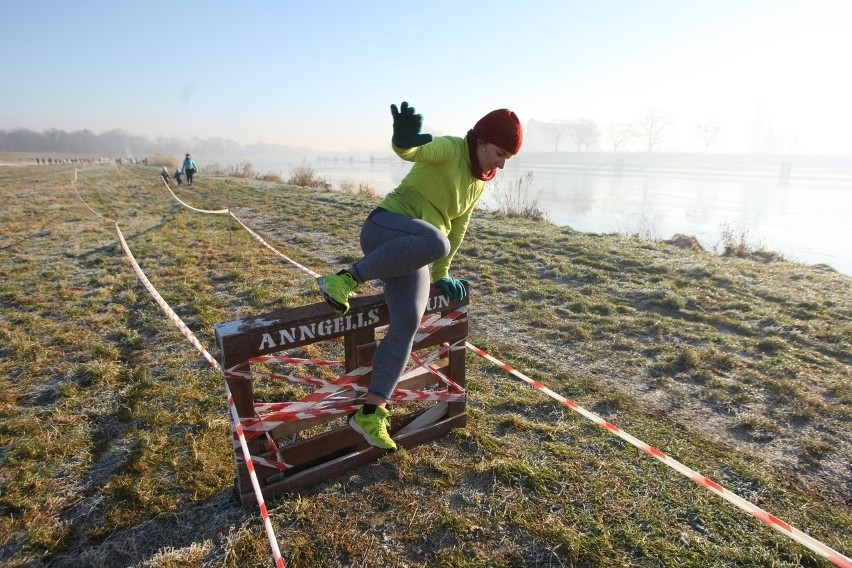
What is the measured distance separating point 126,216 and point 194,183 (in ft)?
39.2

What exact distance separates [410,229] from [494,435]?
184cm

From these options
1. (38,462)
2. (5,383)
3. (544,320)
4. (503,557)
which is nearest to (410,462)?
(503,557)

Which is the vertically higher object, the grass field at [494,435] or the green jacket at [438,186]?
the green jacket at [438,186]

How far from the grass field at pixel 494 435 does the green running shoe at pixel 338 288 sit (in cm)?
124

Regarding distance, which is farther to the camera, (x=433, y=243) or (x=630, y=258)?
(x=630, y=258)

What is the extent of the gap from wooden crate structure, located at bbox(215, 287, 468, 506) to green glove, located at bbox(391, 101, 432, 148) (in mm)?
956

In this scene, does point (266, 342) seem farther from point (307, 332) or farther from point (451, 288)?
point (451, 288)

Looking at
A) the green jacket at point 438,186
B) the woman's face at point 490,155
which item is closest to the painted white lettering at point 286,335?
the green jacket at point 438,186

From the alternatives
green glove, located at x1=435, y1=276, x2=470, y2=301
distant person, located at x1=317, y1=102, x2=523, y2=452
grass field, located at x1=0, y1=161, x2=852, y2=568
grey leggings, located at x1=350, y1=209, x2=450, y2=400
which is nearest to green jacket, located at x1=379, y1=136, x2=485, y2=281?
distant person, located at x1=317, y1=102, x2=523, y2=452

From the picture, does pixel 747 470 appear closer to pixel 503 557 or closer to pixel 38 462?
pixel 503 557

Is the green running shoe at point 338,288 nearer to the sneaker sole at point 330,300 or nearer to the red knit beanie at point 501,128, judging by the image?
the sneaker sole at point 330,300

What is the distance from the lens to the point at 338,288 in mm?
2322

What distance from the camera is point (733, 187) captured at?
30828 mm

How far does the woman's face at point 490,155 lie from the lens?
255cm
